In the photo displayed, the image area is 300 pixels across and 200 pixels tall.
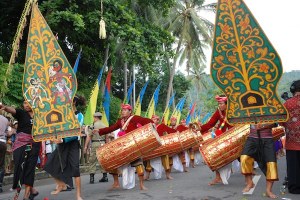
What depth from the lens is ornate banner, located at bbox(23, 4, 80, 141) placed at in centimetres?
690

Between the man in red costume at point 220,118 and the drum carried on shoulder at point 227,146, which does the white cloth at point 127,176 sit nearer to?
the drum carried on shoulder at point 227,146

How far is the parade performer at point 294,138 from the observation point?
739 cm

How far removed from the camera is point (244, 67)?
6.63m

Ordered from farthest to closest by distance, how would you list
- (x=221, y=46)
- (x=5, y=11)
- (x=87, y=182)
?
(x=5, y=11), (x=87, y=182), (x=221, y=46)

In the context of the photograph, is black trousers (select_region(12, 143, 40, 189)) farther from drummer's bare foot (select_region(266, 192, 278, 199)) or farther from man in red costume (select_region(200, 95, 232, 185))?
drummer's bare foot (select_region(266, 192, 278, 199))

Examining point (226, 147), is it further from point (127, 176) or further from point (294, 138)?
point (127, 176)

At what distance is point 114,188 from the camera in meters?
8.93

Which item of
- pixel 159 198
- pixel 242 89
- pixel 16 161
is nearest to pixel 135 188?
pixel 159 198

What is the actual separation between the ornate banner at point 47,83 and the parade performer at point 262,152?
8.70 ft

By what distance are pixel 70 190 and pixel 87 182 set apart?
6.06 ft

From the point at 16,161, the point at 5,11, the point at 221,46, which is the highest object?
the point at 5,11

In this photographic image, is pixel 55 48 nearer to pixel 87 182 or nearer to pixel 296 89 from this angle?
pixel 296 89

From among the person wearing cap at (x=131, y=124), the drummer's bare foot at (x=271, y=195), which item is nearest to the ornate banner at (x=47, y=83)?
the person wearing cap at (x=131, y=124)

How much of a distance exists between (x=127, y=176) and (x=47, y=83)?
2631mm
